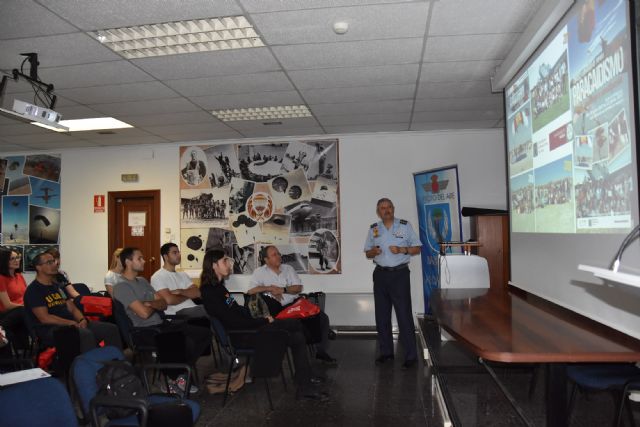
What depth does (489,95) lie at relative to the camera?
5.07 metres

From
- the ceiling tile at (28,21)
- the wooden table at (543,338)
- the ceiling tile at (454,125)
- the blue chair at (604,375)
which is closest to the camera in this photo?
the wooden table at (543,338)

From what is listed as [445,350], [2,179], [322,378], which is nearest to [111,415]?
[322,378]

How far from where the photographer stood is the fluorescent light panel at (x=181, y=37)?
11.1 ft

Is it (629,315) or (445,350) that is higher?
(629,315)

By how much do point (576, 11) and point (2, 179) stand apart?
8.16 meters

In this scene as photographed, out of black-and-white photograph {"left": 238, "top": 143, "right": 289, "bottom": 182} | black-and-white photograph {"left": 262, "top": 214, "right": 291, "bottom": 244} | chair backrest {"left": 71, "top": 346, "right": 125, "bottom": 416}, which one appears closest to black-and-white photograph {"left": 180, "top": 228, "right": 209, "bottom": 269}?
black-and-white photograph {"left": 262, "top": 214, "right": 291, "bottom": 244}

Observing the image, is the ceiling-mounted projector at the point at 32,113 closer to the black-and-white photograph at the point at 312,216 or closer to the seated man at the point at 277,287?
the seated man at the point at 277,287

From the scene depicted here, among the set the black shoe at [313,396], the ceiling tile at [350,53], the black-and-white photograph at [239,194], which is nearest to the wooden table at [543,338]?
the black shoe at [313,396]

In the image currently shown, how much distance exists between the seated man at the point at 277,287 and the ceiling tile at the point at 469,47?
2.45 m

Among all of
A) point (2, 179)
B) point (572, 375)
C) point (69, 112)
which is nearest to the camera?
point (572, 375)

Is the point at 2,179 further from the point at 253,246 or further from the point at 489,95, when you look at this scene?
the point at 489,95

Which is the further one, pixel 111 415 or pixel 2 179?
pixel 2 179

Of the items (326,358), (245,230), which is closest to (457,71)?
(326,358)

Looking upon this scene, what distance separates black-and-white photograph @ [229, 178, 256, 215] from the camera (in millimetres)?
7035
